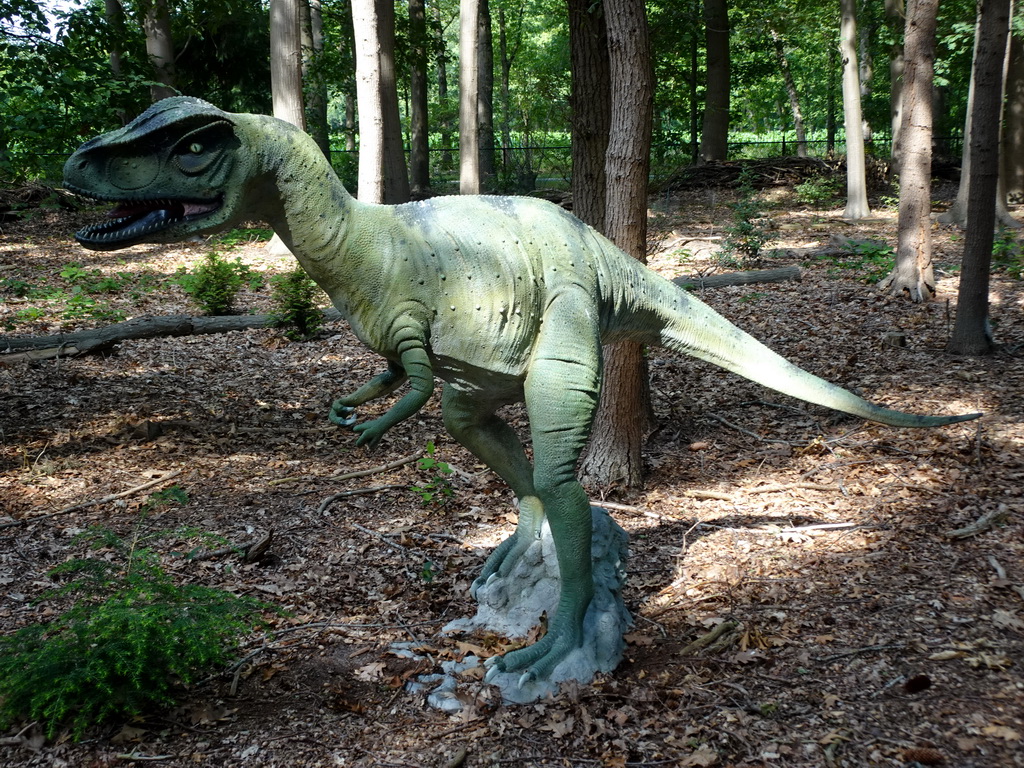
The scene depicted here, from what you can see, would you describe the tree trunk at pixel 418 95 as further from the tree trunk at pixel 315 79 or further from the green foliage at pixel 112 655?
the green foliage at pixel 112 655

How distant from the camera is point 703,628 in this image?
414 centimetres

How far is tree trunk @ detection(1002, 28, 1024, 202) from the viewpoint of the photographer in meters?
15.7

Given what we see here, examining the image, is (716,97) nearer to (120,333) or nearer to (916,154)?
(916,154)

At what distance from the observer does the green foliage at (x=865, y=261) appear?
1088 cm

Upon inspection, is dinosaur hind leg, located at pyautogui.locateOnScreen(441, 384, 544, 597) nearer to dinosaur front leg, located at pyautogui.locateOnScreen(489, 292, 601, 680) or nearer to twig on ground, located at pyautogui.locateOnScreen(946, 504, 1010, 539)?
dinosaur front leg, located at pyautogui.locateOnScreen(489, 292, 601, 680)

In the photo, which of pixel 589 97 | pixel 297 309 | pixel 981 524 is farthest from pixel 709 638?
pixel 297 309

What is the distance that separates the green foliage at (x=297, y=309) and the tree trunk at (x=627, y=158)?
15.8 feet

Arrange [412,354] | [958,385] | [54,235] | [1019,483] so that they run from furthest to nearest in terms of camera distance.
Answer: [54,235], [958,385], [1019,483], [412,354]

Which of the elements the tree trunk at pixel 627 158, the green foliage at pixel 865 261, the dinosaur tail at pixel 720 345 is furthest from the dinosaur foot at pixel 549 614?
the green foliage at pixel 865 261

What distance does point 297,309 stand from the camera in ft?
31.2

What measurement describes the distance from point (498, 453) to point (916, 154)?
7.46 m

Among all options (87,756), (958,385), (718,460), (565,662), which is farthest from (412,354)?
(958,385)

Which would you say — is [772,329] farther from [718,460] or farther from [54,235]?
[54,235]

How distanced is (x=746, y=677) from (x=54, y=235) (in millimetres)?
14106
